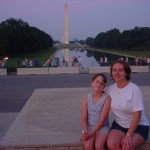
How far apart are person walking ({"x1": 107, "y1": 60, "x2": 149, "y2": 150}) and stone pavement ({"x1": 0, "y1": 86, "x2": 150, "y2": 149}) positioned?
0.71 meters

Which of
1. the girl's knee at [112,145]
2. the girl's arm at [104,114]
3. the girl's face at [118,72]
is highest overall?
the girl's face at [118,72]

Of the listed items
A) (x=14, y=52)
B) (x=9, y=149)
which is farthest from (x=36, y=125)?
(x=14, y=52)

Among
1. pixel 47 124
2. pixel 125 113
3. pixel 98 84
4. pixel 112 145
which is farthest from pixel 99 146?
pixel 47 124

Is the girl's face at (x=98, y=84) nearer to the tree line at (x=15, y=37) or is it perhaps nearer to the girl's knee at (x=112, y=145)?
the girl's knee at (x=112, y=145)

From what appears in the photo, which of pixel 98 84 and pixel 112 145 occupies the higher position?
pixel 98 84

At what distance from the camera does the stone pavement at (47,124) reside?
5.35 metres

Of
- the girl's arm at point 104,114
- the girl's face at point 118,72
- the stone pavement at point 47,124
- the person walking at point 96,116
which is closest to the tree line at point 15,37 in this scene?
the stone pavement at point 47,124

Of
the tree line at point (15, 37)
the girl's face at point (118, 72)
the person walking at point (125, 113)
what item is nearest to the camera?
the person walking at point (125, 113)

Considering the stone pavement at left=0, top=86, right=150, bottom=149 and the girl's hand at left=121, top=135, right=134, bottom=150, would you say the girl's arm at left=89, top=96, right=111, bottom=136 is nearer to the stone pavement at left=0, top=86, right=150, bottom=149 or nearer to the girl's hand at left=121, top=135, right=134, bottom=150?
the girl's hand at left=121, top=135, right=134, bottom=150

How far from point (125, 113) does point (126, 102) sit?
17 cm

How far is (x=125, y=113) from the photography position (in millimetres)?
4734

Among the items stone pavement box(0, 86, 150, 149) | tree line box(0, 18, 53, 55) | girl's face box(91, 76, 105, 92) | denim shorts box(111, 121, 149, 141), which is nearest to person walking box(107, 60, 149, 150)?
denim shorts box(111, 121, 149, 141)

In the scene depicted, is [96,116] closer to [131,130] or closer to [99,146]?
[99,146]

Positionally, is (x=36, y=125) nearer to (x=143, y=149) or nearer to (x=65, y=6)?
(x=143, y=149)
